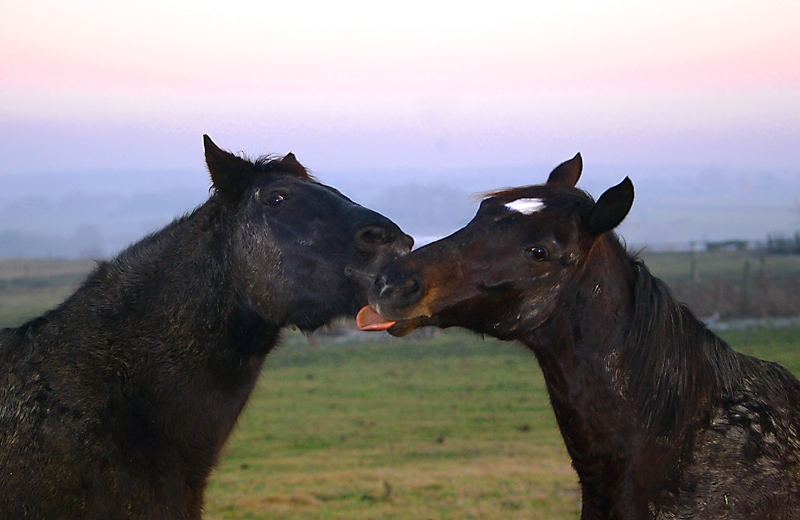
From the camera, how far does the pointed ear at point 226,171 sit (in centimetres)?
487

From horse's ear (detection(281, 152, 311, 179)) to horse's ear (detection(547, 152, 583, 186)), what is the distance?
1.58 meters

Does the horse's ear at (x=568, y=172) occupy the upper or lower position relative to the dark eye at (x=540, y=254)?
upper

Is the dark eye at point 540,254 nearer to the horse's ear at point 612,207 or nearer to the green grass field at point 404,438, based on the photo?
the horse's ear at point 612,207

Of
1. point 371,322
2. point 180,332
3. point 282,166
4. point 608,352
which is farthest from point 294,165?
point 608,352

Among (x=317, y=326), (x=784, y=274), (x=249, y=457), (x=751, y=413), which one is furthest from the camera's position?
(x=784, y=274)

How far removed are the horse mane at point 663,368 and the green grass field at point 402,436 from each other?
2.05 feet

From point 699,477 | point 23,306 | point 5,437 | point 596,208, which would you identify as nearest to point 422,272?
point 596,208

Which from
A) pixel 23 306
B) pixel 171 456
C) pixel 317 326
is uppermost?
pixel 317 326

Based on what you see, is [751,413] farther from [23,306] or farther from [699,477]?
[23,306]

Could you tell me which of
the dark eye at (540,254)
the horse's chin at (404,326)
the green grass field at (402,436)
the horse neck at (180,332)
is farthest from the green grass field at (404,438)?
the horse's chin at (404,326)

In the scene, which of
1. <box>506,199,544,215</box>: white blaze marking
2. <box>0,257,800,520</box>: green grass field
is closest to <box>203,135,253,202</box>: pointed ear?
<box>0,257,800,520</box>: green grass field

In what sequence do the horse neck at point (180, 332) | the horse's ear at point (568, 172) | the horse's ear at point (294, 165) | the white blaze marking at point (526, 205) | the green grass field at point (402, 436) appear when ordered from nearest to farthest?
the white blaze marking at point (526, 205), the horse neck at point (180, 332), the horse's ear at point (568, 172), the horse's ear at point (294, 165), the green grass field at point (402, 436)

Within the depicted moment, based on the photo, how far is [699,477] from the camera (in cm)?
400

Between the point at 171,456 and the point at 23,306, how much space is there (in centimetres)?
3705
